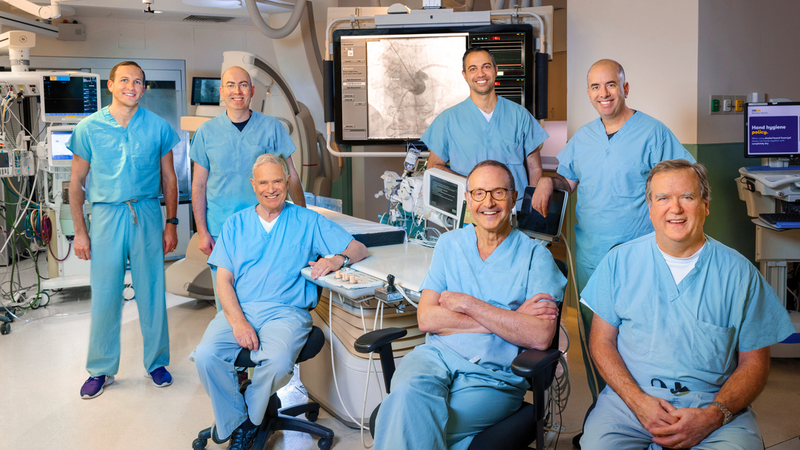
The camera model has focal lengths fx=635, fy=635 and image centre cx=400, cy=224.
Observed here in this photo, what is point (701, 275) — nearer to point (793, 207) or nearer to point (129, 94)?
point (793, 207)

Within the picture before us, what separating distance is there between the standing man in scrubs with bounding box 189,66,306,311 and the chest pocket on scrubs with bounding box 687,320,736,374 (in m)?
1.88

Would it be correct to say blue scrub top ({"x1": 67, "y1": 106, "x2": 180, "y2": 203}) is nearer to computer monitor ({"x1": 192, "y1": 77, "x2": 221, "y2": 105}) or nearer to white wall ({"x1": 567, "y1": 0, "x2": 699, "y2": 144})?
white wall ({"x1": 567, "y1": 0, "x2": 699, "y2": 144})

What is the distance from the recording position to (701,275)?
157 centimetres

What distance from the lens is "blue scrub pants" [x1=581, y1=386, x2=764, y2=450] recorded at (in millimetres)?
1463

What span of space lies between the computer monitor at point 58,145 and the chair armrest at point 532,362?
3805mm

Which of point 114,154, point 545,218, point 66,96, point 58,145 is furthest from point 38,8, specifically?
point 545,218

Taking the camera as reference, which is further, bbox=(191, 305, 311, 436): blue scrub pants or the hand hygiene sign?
the hand hygiene sign

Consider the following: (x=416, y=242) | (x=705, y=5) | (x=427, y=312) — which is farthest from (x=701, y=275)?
(x=705, y=5)

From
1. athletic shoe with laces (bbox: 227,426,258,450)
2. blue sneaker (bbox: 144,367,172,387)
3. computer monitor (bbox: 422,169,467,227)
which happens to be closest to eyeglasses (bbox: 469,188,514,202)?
computer monitor (bbox: 422,169,467,227)

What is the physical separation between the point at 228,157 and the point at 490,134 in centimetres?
118

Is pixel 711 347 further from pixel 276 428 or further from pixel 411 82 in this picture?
pixel 411 82

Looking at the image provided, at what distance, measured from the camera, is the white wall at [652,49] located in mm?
3264

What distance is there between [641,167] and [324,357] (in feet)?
4.77

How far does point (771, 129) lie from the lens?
3.21 m
